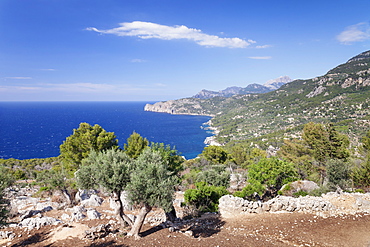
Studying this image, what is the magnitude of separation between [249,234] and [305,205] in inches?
221

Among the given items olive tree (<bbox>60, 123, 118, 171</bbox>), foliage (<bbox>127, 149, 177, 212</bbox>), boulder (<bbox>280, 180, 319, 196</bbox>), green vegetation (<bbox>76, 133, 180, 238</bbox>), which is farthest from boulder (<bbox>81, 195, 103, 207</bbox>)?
boulder (<bbox>280, 180, 319, 196</bbox>)

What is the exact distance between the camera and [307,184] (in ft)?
67.8

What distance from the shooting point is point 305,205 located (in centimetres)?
1370

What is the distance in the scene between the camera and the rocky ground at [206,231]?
32.0ft

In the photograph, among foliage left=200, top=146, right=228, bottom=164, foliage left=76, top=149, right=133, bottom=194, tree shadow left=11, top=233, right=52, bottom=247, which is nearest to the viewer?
tree shadow left=11, top=233, right=52, bottom=247

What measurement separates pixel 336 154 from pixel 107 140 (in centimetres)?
3181

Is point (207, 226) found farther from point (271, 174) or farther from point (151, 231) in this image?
point (271, 174)

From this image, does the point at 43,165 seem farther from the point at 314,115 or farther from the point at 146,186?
the point at 314,115

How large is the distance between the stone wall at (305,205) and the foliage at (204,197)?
6.36ft

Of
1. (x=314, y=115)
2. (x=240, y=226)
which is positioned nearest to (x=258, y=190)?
(x=240, y=226)

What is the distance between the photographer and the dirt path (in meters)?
9.66

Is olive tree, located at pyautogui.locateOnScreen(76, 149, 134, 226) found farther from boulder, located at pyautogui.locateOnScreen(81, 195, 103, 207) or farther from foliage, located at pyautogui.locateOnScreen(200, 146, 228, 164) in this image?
foliage, located at pyautogui.locateOnScreen(200, 146, 228, 164)

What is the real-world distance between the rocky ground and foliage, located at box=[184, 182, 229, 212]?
7.72 feet

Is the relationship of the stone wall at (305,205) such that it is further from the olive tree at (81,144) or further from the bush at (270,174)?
the olive tree at (81,144)
